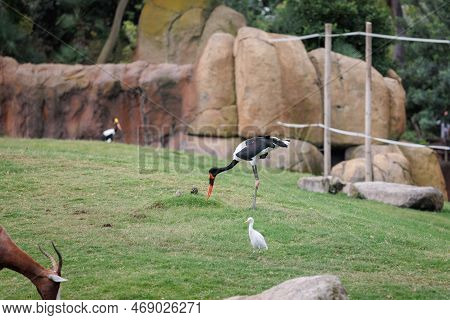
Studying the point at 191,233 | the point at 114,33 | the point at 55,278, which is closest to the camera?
the point at 55,278

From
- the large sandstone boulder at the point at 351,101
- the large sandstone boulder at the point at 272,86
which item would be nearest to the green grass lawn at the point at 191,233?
the large sandstone boulder at the point at 272,86

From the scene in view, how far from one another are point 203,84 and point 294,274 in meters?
15.2

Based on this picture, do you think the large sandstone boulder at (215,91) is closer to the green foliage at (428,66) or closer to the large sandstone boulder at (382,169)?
the large sandstone boulder at (382,169)

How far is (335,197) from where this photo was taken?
18906 mm

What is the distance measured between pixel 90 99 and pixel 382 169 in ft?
29.6

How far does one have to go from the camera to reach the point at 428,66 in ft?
105

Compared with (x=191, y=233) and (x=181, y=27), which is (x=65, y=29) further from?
(x=191, y=233)

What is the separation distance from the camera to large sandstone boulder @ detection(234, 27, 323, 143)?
81.1ft

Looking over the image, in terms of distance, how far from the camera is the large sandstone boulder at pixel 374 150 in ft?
82.0

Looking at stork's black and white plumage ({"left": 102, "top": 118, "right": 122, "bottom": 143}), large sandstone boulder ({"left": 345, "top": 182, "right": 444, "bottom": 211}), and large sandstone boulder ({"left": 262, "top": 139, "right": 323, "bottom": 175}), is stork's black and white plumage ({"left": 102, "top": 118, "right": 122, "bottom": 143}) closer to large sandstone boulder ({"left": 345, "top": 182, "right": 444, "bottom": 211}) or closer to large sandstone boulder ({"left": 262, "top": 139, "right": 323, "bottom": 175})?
large sandstone boulder ({"left": 262, "top": 139, "right": 323, "bottom": 175})

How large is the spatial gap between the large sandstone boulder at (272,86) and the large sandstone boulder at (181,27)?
3.05 m

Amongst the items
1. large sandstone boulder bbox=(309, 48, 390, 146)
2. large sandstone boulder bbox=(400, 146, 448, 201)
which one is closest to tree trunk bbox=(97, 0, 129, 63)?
large sandstone boulder bbox=(309, 48, 390, 146)

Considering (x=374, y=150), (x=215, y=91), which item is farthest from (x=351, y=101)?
(x=215, y=91)

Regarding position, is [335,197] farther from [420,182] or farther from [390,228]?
[420,182]
